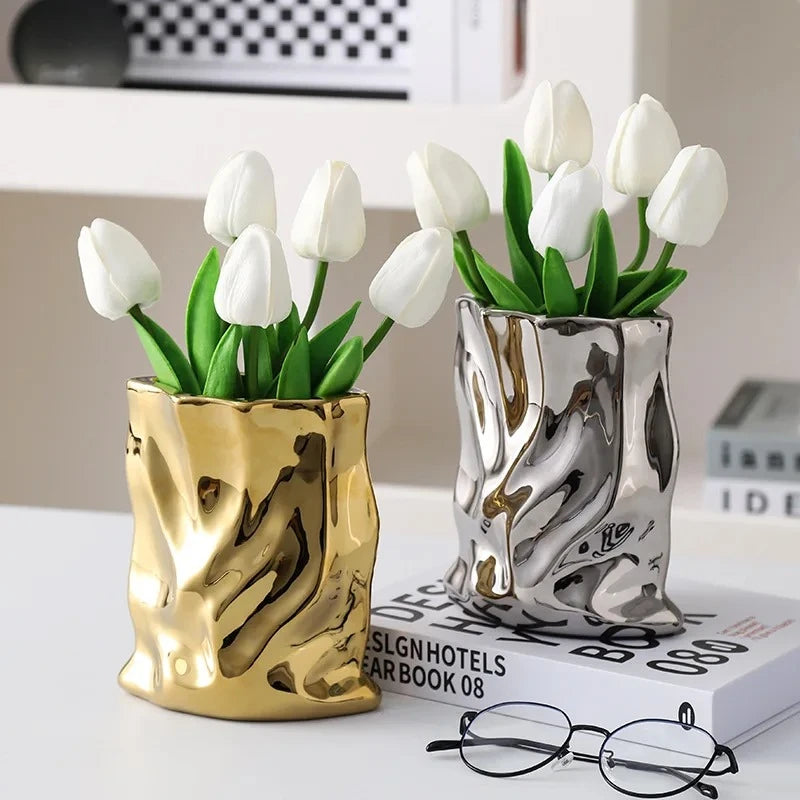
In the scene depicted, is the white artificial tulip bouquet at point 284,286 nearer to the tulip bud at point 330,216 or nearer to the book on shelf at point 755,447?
the tulip bud at point 330,216

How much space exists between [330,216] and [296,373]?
0.23ft

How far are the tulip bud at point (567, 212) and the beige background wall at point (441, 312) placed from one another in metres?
1.16

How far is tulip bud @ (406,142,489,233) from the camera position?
66 centimetres

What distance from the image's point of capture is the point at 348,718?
0.64 m

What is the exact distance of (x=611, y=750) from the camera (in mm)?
587

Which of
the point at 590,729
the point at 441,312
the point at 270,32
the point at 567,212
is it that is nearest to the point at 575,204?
the point at 567,212

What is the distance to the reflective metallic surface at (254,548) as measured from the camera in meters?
0.61

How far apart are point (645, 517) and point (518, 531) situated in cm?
6

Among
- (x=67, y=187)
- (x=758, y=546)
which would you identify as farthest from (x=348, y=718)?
(x=67, y=187)

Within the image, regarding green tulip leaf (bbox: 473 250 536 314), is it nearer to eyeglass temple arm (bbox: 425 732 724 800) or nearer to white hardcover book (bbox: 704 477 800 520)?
eyeglass temple arm (bbox: 425 732 724 800)

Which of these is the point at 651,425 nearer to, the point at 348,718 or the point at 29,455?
the point at 348,718

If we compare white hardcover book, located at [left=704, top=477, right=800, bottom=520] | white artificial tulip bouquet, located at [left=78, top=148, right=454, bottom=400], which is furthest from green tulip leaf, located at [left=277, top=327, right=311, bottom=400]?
white hardcover book, located at [left=704, top=477, right=800, bottom=520]

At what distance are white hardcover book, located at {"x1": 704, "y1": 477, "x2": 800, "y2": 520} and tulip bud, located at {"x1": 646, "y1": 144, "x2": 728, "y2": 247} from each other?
3.68 ft

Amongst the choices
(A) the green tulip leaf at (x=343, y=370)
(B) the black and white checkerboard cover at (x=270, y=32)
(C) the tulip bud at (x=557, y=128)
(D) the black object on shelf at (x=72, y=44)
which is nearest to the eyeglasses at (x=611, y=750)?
(A) the green tulip leaf at (x=343, y=370)
